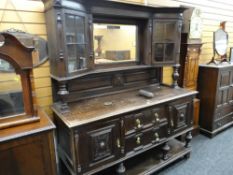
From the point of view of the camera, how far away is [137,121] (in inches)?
71.2

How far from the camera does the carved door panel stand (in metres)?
2.10

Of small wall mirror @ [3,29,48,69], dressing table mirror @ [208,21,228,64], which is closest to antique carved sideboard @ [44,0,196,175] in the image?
small wall mirror @ [3,29,48,69]

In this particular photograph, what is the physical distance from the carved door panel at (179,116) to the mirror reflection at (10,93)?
150cm

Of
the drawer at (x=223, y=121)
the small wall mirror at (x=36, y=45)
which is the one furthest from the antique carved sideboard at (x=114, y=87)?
the drawer at (x=223, y=121)

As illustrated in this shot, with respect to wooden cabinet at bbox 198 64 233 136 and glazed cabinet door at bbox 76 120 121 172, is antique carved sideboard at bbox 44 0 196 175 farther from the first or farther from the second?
Answer: wooden cabinet at bbox 198 64 233 136

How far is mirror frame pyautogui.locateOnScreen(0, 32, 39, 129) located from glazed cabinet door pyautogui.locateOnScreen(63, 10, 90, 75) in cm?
36

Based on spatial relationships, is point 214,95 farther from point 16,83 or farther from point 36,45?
point 16,83

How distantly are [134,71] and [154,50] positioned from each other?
0.35m

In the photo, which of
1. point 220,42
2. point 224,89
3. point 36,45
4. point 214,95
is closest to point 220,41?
point 220,42

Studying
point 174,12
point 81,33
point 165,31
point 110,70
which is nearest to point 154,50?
point 165,31

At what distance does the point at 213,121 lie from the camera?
2934 millimetres

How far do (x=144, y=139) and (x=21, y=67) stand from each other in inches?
53.1

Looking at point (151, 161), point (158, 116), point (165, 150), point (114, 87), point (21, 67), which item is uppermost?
point (21, 67)

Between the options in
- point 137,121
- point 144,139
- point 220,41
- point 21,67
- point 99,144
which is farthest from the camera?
point 220,41
